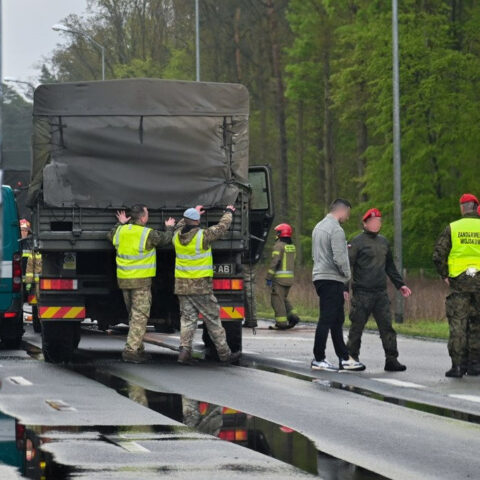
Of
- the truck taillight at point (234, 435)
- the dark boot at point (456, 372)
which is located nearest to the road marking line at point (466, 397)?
the dark boot at point (456, 372)

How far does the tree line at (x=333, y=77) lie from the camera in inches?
1811

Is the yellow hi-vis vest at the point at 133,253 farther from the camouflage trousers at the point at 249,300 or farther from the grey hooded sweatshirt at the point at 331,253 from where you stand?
the camouflage trousers at the point at 249,300

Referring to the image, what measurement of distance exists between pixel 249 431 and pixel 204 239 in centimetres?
633

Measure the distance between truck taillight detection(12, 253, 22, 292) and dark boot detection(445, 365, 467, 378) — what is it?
6815mm

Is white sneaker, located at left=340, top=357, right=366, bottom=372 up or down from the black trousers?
down

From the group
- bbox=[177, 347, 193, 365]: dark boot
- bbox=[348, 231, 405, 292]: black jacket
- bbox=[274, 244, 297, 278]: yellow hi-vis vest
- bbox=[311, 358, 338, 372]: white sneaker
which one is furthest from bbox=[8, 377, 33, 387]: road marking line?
bbox=[274, 244, 297, 278]: yellow hi-vis vest

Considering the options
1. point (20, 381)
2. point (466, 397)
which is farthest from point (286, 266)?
point (466, 397)

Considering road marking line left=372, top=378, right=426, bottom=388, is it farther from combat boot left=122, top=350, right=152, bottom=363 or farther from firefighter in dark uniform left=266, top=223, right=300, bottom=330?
firefighter in dark uniform left=266, top=223, right=300, bottom=330

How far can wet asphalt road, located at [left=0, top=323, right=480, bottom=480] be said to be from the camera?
955 centimetres

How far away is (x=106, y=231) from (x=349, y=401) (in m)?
5.10

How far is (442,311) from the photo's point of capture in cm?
2977

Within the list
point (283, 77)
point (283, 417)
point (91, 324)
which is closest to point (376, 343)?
point (91, 324)

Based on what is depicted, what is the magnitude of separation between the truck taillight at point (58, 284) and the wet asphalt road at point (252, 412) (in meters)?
0.89

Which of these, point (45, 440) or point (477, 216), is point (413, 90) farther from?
point (45, 440)
